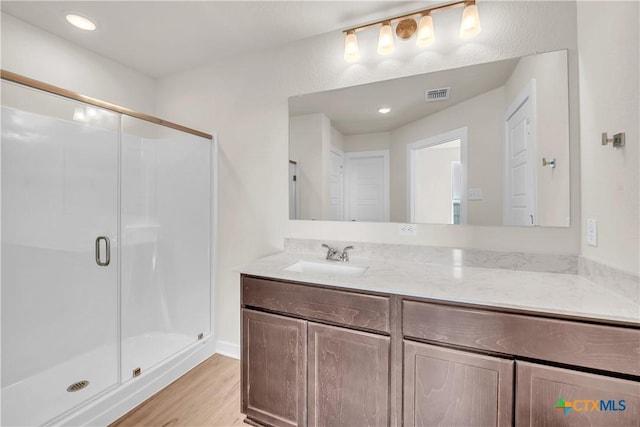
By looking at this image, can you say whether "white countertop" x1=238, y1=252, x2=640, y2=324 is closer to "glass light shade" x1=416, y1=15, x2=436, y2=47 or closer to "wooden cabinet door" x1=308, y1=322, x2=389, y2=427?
"wooden cabinet door" x1=308, y1=322, x2=389, y2=427

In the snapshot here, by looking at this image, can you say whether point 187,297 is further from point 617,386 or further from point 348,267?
point 617,386

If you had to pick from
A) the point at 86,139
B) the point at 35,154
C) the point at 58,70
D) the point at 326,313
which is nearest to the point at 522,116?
the point at 326,313

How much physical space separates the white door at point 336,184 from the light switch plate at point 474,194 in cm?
81

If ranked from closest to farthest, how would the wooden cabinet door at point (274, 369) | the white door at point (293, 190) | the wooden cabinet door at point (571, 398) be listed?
the wooden cabinet door at point (571, 398) < the wooden cabinet door at point (274, 369) < the white door at point (293, 190)

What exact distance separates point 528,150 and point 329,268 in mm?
1318

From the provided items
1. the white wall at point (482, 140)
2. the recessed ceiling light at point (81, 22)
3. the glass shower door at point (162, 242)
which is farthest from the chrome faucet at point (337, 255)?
the recessed ceiling light at point (81, 22)

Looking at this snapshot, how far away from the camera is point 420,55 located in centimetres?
173

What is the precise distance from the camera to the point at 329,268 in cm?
173

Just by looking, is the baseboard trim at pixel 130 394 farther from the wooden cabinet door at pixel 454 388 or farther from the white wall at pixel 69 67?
the white wall at pixel 69 67

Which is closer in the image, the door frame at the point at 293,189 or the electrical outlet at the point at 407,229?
→ the electrical outlet at the point at 407,229

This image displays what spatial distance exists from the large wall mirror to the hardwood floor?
1304mm

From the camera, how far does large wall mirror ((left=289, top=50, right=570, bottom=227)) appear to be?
1.47m

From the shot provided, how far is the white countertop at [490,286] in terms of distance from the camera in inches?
38.3

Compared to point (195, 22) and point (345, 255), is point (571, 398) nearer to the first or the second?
point (345, 255)
